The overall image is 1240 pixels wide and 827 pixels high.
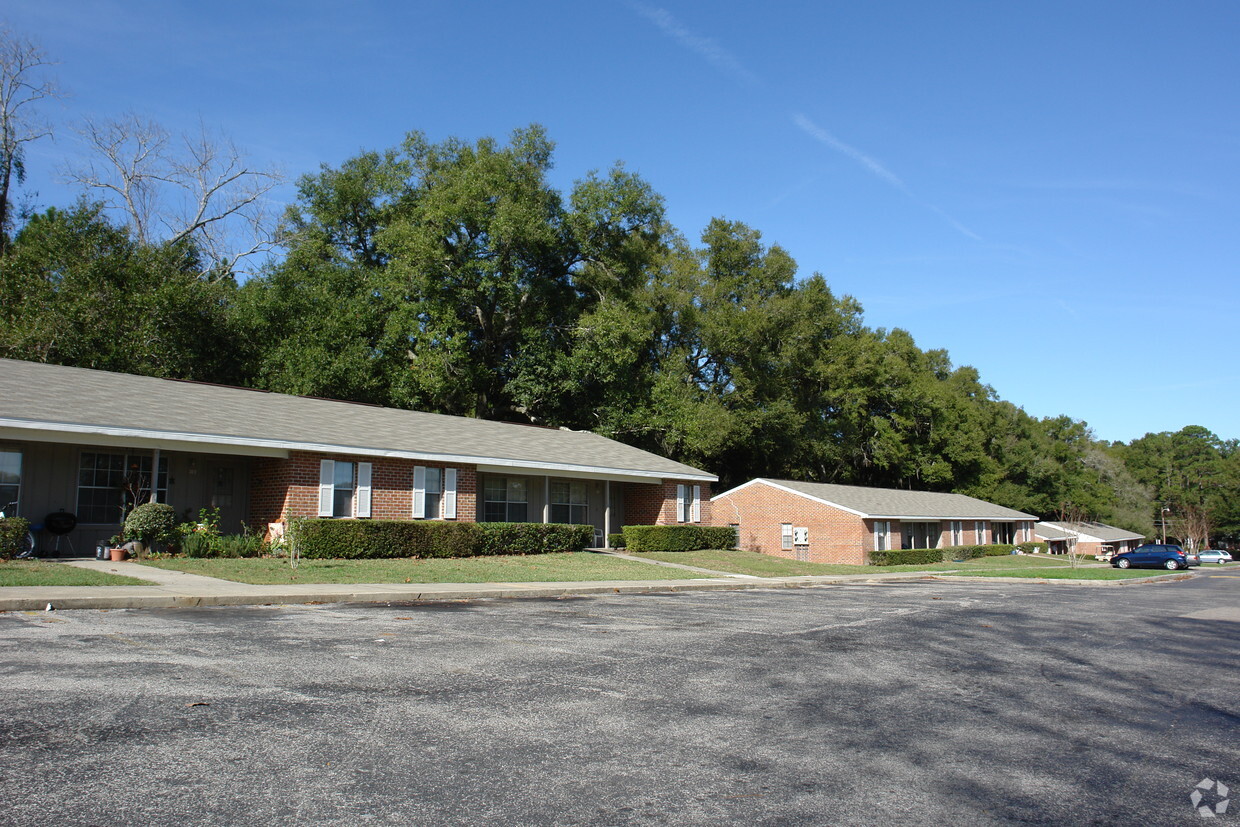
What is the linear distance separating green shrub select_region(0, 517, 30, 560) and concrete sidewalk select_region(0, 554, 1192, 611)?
0.98 meters

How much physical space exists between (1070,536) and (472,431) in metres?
57.0

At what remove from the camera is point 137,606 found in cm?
1220

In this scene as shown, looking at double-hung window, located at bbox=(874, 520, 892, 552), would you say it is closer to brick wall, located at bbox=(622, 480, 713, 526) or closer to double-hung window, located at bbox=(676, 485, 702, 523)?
double-hung window, located at bbox=(676, 485, 702, 523)

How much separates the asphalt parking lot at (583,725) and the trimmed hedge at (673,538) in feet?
67.5

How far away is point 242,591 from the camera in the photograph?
45.2ft

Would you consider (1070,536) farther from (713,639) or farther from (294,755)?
(294,755)

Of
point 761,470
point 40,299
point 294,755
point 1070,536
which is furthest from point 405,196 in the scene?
point 1070,536

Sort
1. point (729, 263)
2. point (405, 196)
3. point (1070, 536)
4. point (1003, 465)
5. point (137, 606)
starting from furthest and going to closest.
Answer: point (1003, 465), point (1070, 536), point (729, 263), point (405, 196), point (137, 606)

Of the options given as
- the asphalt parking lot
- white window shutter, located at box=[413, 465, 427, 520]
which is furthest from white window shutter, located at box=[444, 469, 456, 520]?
the asphalt parking lot

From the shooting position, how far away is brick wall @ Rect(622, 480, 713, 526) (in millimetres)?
35438

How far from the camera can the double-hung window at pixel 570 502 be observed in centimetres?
3281

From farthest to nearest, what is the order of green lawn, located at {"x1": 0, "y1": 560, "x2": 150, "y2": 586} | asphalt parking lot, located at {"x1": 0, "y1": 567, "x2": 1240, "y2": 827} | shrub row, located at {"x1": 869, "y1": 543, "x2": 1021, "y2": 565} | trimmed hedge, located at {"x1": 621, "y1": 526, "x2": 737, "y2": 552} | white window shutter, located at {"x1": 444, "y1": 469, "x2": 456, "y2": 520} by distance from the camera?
shrub row, located at {"x1": 869, "y1": 543, "x2": 1021, "y2": 565}
trimmed hedge, located at {"x1": 621, "y1": 526, "x2": 737, "y2": 552}
white window shutter, located at {"x1": 444, "y1": 469, "x2": 456, "y2": 520}
green lawn, located at {"x1": 0, "y1": 560, "x2": 150, "y2": 586}
asphalt parking lot, located at {"x1": 0, "y1": 567, "x2": 1240, "y2": 827}

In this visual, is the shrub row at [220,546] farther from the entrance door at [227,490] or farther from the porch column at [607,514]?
the porch column at [607,514]

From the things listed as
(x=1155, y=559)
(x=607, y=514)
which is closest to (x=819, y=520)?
(x=607, y=514)
